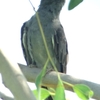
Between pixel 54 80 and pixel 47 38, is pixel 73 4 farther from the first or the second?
pixel 47 38

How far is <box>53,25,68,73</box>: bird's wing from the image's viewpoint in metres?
2.88

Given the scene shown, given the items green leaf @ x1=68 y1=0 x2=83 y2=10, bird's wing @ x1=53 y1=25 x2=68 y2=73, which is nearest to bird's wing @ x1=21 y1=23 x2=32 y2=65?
bird's wing @ x1=53 y1=25 x2=68 y2=73

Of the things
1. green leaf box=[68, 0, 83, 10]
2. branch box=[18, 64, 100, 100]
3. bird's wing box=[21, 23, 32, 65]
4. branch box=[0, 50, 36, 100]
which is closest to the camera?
branch box=[0, 50, 36, 100]

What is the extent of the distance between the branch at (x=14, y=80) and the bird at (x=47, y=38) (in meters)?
1.94

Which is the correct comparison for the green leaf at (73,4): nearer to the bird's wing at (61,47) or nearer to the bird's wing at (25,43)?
the bird's wing at (61,47)

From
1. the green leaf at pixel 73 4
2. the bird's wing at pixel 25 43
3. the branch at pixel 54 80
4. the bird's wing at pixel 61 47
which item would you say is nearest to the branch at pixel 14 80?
the green leaf at pixel 73 4

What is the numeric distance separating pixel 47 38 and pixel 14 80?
6.58ft

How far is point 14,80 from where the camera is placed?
899 mm

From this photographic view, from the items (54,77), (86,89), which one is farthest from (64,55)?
(86,89)

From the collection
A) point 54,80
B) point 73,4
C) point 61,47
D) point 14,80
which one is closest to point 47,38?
point 61,47

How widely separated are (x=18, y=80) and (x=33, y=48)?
2097 millimetres

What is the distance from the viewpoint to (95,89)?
1.37 metres

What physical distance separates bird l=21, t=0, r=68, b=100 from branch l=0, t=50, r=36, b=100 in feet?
6.38

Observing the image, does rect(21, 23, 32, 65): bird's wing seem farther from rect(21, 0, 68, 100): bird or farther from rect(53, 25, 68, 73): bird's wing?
rect(53, 25, 68, 73): bird's wing
